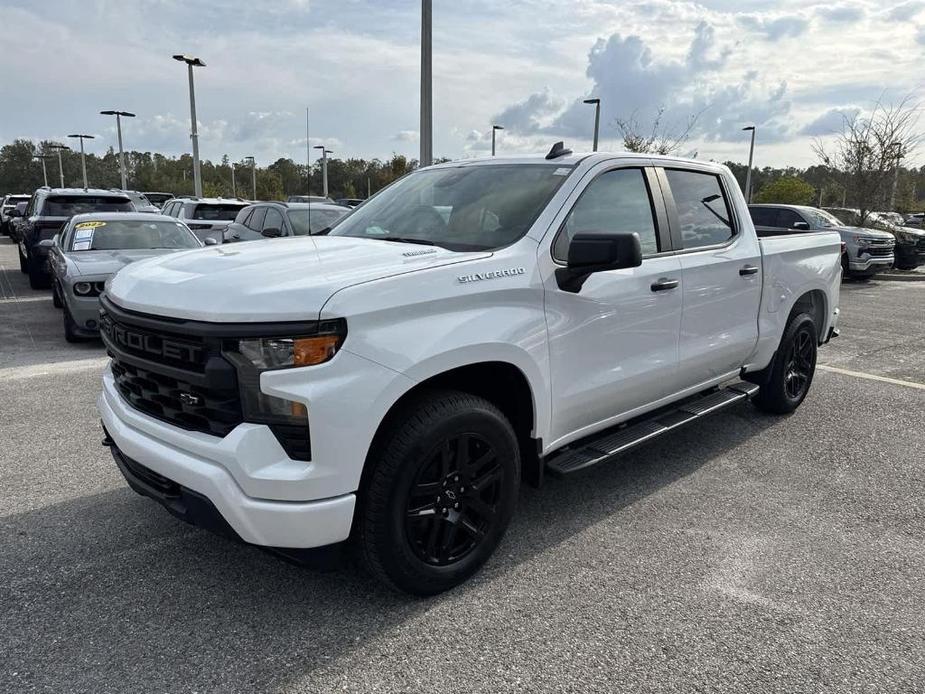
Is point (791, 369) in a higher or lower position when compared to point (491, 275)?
lower

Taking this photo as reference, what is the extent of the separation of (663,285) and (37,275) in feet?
42.0

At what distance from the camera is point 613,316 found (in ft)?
11.7

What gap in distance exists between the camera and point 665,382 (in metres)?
4.07

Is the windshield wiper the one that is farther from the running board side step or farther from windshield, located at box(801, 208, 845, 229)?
windshield, located at box(801, 208, 845, 229)

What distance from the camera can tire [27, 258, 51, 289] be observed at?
12695 millimetres

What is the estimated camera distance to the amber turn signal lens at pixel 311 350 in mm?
2455

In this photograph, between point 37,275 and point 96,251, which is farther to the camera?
point 37,275

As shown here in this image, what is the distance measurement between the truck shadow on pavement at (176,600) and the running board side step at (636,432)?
401mm

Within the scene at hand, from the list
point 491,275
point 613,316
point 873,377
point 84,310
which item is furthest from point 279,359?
point 873,377

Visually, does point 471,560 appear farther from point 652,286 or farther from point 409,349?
point 652,286

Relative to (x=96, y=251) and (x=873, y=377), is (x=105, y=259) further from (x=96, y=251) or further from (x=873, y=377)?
(x=873, y=377)

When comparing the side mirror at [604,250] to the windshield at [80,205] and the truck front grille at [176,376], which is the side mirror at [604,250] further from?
the windshield at [80,205]

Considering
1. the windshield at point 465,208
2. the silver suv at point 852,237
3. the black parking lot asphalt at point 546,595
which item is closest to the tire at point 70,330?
the black parking lot asphalt at point 546,595

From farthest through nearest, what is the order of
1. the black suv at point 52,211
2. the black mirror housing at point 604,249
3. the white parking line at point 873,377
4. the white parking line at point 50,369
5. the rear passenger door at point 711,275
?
1. the black suv at point 52,211
2. the white parking line at point 873,377
3. the white parking line at point 50,369
4. the rear passenger door at point 711,275
5. the black mirror housing at point 604,249
